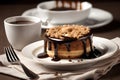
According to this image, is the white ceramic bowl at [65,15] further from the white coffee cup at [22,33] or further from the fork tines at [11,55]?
the fork tines at [11,55]

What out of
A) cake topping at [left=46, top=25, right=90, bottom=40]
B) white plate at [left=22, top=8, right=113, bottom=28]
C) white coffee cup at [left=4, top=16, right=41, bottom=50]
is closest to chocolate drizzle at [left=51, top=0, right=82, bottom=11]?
white plate at [left=22, top=8, right=113, bottom=28]

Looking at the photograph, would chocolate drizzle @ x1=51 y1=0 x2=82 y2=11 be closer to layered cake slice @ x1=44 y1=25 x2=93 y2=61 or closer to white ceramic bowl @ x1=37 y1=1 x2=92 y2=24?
white ceramic bowl @ x1=37 y1=1 x2=92 y2=24

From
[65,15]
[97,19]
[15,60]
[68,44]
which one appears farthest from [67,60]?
[97,19]

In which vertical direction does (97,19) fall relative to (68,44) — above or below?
below

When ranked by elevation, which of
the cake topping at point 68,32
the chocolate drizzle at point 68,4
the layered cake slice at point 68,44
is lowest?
the chocolate drizzle at point 68,4

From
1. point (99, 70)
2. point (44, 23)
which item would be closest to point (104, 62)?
point (99, 70)

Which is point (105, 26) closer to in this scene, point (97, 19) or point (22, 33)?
point (97, 19)

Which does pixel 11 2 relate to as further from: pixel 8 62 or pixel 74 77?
pixel 74 77

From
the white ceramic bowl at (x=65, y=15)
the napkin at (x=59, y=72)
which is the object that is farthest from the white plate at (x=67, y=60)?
the white ceramic bowl at (x=65, y=15)
